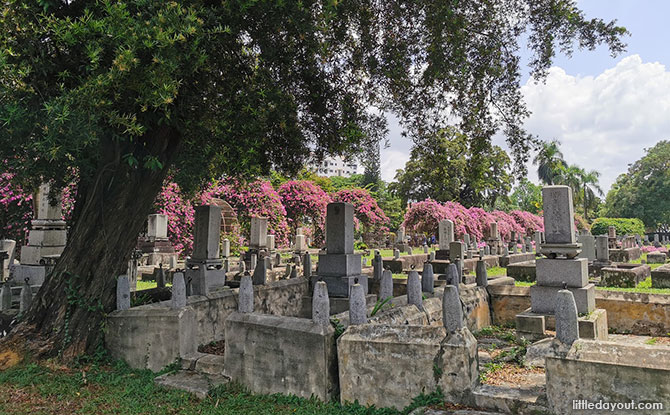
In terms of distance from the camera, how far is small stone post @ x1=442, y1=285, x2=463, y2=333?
12.9 feet

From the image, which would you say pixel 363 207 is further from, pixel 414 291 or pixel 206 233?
pixel 414 291

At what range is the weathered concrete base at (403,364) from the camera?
12.5 feet

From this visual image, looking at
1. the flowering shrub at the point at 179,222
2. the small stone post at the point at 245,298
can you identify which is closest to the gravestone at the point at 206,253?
the small stone post at the point at 245,298

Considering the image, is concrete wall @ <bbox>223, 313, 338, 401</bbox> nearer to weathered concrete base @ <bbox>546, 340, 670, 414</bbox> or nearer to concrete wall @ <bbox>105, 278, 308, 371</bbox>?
concrete wall @ <bbox>105, 278, 308, 371</bbox>

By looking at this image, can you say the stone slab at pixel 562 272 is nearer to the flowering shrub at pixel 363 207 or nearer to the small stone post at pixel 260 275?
the small stone post at pixel 260 275

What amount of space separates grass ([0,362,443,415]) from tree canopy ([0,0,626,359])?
0.62 meters

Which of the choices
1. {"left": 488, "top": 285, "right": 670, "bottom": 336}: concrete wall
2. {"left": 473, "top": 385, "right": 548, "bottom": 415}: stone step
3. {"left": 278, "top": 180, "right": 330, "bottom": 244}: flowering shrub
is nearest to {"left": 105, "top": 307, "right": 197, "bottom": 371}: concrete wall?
{"left": 473, "top": 385, "right": 548, "bottom": 415}: stone step

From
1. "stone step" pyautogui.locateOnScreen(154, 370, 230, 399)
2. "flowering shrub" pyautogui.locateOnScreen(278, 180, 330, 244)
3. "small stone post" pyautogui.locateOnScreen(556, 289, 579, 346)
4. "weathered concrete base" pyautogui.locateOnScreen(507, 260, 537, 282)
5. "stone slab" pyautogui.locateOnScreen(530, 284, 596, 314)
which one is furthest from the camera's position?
"flowering shrub" pyautogui.locateOnScreen(278, 180, 330, 244)

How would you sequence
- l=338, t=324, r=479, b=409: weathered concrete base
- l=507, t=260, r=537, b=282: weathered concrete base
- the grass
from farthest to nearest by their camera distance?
1. l=507, t=260, r=537, b=282: weathered concrete base
2. the grass
3. l=338, t=324, r=479, b=409: weathered concrete base

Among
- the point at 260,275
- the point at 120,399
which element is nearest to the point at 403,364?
the point at 120,399

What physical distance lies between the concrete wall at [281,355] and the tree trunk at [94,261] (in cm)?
255

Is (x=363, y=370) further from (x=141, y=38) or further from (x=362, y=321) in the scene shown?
(x=141, y=38)

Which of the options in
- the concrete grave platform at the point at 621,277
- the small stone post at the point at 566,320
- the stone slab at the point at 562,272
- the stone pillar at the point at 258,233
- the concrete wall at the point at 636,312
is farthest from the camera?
the stone pillar at the point at 258,233

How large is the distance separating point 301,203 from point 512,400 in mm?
28510
